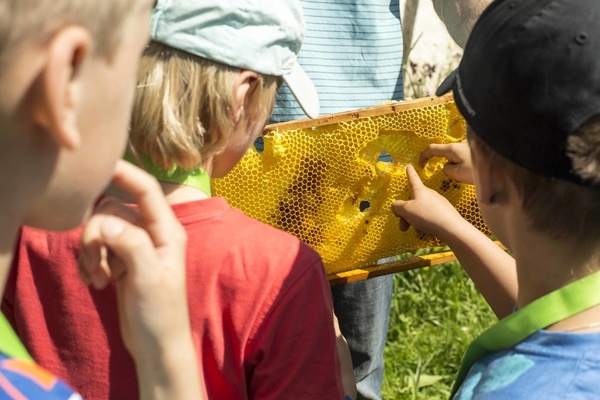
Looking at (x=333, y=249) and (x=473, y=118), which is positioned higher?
(x=473, y=118)

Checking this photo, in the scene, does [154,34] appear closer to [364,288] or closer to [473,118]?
[473,118]

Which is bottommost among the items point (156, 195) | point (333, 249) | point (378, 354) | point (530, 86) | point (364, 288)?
point (378, 354)

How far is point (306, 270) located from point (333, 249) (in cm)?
92

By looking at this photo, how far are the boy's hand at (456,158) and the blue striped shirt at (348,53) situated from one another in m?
0.55

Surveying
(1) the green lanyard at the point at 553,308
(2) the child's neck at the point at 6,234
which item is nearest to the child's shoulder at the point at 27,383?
(2) the child's neck at the point at 6,234

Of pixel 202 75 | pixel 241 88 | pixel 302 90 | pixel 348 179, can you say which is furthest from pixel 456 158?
pixel 202 75

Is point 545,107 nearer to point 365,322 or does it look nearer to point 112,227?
point 112,227

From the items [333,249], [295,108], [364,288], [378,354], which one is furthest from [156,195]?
[378,354]

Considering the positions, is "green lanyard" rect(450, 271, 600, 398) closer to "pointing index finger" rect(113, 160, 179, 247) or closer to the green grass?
"pointing index finger" rect(113, 160, 179, 247)

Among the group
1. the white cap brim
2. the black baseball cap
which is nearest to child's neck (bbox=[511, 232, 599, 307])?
the black baseball cap

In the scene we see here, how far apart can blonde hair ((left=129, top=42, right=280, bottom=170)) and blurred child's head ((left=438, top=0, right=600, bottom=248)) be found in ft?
1.98

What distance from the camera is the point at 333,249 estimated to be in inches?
120

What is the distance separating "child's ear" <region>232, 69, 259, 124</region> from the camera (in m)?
2.27

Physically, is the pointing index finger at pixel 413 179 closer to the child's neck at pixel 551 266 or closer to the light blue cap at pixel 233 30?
the light blue cap at pixel 233 30
